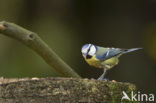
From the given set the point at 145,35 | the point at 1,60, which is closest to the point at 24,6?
the point at 1,60

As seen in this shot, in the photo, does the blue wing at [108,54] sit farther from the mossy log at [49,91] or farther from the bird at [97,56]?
the mossy log at [49,91]

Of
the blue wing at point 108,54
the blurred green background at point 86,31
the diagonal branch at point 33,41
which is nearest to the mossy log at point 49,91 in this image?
the diagonal branch at point 33,41

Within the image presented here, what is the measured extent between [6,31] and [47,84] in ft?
2.32

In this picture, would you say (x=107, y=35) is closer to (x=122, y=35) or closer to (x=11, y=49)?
(x=122, y=35)

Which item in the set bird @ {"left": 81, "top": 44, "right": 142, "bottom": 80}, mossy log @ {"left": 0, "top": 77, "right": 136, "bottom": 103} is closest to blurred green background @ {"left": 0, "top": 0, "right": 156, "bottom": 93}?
bird @ {"left": 81, "top": 44, "right": 142, "bottom": 80}

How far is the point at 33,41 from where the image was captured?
10.9 ft

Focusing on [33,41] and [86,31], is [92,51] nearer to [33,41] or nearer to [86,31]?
[33,41]

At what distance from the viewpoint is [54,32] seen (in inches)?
263

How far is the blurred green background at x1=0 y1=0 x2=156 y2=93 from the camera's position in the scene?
6.55 metres

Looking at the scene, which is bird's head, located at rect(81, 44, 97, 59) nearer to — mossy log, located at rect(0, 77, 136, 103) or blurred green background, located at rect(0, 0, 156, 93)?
mossy log, located at rect(0, 77, 136, 103)

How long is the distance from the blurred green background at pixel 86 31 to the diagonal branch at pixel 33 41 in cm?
285

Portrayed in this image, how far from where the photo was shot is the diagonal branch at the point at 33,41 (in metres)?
3.24

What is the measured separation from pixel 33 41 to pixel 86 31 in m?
3.45

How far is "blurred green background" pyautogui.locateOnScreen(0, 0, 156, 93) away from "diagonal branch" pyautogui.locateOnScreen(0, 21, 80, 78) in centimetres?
285
